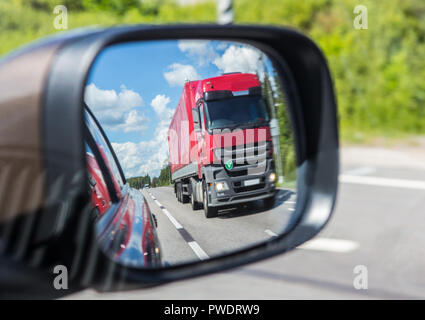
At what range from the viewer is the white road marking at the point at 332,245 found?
5.15 metres

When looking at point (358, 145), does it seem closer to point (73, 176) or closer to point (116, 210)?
point (116, 210)

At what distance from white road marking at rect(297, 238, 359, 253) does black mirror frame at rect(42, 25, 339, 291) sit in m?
3.14

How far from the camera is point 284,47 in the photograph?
2006 millimetres

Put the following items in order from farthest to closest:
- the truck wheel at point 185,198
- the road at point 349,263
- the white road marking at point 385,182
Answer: the white road marking at point 385,182 → the road at point 349,263 → the truck wheel at point 185,198

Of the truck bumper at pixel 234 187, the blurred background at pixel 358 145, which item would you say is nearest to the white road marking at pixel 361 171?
the blurred background at pixel 358 145

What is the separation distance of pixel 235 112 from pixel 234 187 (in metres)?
0.25

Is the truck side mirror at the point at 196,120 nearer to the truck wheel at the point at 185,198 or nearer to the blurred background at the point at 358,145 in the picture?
the truck wheel at the point at 185,198

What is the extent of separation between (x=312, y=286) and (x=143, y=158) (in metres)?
3.25

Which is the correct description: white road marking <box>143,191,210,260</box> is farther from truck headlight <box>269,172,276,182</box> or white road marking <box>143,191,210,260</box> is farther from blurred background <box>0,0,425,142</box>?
blurred background <box>0,0,425,142</box>

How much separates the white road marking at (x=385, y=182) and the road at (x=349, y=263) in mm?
148

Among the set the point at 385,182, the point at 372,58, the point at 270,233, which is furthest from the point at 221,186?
the point at 372,58

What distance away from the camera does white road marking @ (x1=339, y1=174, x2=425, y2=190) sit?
7.96 metres

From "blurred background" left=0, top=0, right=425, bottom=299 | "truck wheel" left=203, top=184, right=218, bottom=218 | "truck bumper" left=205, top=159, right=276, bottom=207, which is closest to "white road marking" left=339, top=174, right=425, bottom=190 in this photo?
"blurred background" left=0, top=0, right=425, bottom=299
